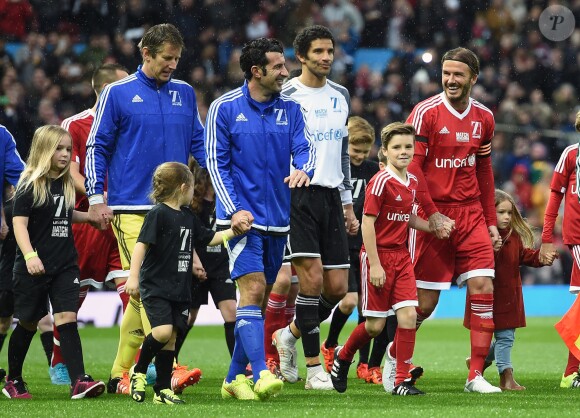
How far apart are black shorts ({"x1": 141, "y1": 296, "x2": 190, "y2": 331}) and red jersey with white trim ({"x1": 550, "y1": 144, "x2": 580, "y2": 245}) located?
3.65m

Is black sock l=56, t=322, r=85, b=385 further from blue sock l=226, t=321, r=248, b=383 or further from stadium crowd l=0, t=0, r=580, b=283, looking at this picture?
stadium crowd l=0, t=0, r=580, b=283

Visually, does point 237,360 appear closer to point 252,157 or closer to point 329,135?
point 252,157

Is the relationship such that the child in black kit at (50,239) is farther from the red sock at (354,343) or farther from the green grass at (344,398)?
the red sock at (354,343)

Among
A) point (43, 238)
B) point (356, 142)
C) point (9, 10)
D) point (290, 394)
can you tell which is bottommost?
point (290, 394)

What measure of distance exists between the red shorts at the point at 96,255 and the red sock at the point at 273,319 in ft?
4.33

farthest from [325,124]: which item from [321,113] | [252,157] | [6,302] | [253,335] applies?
[6,302]

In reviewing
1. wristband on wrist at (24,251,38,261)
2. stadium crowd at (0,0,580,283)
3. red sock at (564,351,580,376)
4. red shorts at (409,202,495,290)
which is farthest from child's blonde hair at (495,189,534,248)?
stadium crowd at (0,0,580,283)

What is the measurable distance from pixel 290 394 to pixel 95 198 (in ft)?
6.28

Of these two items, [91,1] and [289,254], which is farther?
[91,1]

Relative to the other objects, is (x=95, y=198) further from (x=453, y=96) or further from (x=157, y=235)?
(x=453, y=96)

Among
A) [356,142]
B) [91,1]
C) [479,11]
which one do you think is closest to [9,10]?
[91,1]

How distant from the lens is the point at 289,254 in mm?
9477

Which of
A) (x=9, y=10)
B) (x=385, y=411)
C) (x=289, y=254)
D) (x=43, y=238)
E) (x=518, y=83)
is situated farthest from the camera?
(x=518, y=83)

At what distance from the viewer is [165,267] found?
299 inches
